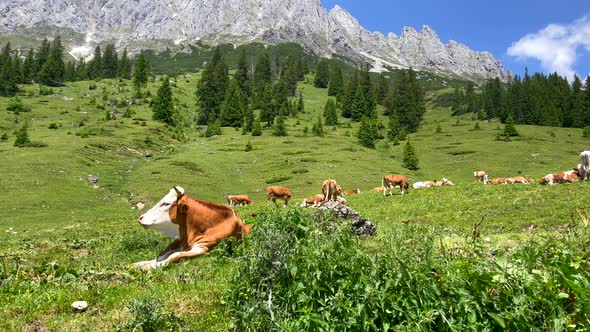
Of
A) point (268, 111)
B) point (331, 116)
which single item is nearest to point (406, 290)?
point (268, 111)

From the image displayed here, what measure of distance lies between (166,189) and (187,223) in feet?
106

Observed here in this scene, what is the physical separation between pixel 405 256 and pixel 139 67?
14136cm

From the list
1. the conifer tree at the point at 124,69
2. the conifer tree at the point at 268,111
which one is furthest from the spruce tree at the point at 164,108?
the conifer tree at the point at 124,69

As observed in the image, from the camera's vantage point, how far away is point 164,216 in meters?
10.9

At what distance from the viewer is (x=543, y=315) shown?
14.2ft

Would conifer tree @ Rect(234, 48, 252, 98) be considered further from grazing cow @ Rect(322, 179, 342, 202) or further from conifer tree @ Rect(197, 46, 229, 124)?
grazing cow @ Rect(322, 179, 342, 202)

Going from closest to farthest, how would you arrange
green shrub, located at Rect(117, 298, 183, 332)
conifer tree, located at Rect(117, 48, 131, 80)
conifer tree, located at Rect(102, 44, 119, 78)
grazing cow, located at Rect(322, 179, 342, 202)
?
1. green shrub, located at Rect(117, 298, 183, 332)
2. grazing cow, located at Rect(322, 179, 342, 202)
3. conifer tree, located at Rect(117, 48, 131, 80)
4. conifer tree, located at Rect(102, 44, 119, 78)

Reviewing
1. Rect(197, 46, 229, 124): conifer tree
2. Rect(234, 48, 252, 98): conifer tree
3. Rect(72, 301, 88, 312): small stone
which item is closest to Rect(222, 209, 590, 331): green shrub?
Rect(72, 301, 88, 312): small stone

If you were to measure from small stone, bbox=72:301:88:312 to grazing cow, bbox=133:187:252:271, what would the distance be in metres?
3.52

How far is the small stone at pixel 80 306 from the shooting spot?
6887 mm

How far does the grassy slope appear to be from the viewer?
7.71 metres

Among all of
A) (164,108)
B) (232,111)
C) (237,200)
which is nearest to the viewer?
(237,200)

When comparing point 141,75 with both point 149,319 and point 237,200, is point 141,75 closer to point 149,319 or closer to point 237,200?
point 237,200

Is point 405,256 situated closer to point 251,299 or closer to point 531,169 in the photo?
point 251,299
